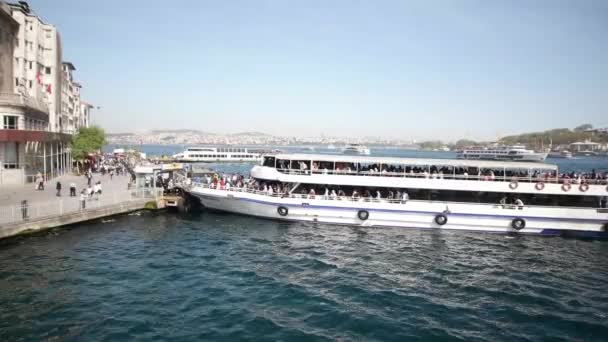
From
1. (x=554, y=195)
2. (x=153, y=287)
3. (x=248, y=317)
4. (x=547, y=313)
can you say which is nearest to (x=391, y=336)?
(x=248, y=317)

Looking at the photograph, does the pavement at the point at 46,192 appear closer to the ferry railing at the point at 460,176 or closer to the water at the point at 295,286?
the water at the point at 295,286

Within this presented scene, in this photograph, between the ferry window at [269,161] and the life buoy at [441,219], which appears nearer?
the life buoy at [441,219]

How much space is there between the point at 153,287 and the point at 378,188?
19.6m

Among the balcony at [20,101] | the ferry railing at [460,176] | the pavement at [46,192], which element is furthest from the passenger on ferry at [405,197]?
the balcony at [20,101]

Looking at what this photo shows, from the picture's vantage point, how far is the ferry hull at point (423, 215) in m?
29.6

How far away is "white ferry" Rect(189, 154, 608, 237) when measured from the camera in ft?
98.1

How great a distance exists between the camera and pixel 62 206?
92.6 feet

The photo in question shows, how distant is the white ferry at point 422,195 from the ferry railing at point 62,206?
6.30 metres

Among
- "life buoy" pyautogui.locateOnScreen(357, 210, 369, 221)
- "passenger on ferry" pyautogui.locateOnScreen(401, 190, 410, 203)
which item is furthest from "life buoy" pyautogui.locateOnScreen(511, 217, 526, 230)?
"life buoy" pyautogui.locateOnScreen(357, 210, 369, 221)

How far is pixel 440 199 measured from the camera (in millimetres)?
31812

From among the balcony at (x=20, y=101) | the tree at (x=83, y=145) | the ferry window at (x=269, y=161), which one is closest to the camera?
the ferry window at (x=269, y=161)

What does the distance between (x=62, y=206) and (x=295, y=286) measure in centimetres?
1872

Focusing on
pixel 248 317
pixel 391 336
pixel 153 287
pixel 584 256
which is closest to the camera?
pixel 391 336

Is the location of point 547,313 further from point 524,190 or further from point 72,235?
point 72,235
